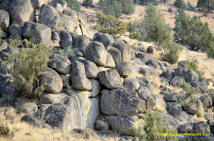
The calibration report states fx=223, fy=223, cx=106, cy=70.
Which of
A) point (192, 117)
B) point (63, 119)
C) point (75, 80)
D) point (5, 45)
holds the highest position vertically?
point (5, 45)

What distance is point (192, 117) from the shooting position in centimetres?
1919

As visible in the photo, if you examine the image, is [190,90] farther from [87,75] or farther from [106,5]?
[106,5]

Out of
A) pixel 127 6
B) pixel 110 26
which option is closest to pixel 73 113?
pixel 110 26

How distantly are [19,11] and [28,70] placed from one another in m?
9.22

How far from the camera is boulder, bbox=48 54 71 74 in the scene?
14.2 meters

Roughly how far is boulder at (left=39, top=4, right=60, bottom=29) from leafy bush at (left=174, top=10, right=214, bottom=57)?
32.1m

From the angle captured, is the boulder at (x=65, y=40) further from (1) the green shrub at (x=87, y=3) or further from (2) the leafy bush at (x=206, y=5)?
(2) the leafy bush at (x=206, y=5)

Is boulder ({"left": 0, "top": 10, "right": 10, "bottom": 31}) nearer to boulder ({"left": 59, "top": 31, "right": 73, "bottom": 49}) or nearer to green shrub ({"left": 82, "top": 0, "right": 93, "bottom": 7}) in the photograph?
boulder ({"left": 59, "top": 31, "right": 73, "bottom": 49})

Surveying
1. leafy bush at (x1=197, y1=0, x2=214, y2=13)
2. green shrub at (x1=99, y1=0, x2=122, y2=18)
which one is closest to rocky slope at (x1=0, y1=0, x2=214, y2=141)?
green shrub at (x1=99, y1=0, x2=122, y2=18)

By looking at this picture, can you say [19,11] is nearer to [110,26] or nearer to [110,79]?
[110,79]

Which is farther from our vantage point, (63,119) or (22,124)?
(63,119)

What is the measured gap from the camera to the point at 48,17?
65.3 ft

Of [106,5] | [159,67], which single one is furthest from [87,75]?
[106,5]

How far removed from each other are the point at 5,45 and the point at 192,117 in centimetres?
1640
